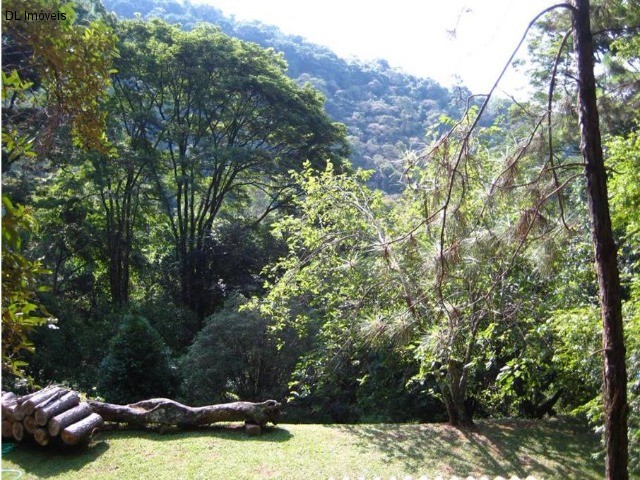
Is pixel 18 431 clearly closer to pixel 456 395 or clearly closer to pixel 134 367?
pixel 134 367

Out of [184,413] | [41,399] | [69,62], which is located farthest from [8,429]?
[69,62]

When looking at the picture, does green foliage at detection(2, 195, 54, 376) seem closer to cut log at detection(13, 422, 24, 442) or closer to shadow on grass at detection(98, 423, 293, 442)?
cut log at detection(13, 422, 24, 442)

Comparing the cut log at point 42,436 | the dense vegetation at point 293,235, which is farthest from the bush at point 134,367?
the cut log at point 42,436

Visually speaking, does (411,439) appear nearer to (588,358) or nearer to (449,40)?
(588,358)

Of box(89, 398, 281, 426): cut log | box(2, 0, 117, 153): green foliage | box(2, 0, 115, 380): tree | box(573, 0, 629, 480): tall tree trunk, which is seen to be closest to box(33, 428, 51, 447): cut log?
box(89, 398, 281, 426): cut log

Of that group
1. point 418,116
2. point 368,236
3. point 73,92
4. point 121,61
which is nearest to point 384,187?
point 418,116

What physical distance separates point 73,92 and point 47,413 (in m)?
5.33

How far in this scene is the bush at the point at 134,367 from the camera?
977cm

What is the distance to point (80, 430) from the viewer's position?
24.1 feet

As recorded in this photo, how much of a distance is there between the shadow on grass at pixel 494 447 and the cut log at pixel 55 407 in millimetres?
3891

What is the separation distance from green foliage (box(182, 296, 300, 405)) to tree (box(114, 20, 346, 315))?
609 centimetres

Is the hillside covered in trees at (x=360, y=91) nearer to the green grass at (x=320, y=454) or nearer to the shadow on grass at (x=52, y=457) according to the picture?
the green grass at (x=320, y=454)

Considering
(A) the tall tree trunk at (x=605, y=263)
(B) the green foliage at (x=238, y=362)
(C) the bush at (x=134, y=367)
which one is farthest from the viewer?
(B) the green foliage at (x=238, y=362)

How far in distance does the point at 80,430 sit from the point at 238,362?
382cm
